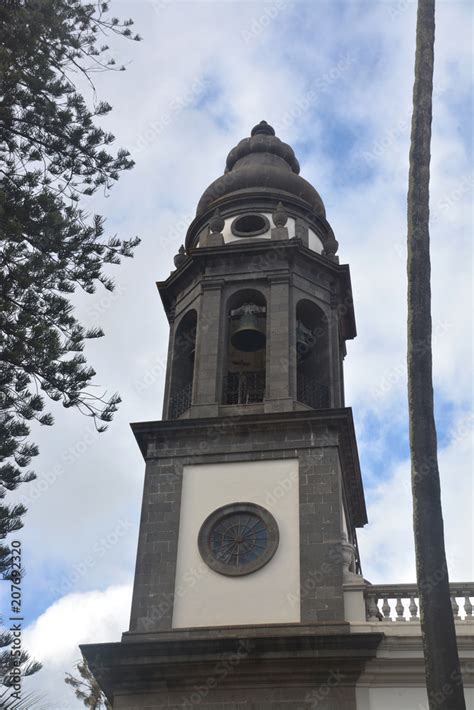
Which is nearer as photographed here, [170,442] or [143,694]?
[143,694]

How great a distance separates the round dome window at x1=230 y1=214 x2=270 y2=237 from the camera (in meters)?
22.0

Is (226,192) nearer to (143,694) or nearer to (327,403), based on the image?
(327,403)

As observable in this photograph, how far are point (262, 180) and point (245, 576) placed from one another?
10.4 m

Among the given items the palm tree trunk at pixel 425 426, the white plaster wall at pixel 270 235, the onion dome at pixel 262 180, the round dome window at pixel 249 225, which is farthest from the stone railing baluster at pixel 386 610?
the onion dome at pixel 262 180

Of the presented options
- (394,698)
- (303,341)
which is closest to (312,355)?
(303,341)

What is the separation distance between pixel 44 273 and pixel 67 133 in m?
2.27

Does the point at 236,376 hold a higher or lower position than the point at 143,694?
higher

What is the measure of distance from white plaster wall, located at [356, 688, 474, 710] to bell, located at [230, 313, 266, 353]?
776cm

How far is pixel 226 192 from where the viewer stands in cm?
2348

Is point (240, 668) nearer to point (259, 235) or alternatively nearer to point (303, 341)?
point (303, 341)

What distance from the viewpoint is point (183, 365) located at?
68.8 ft

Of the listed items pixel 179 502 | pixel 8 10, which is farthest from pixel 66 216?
pixel 179 502

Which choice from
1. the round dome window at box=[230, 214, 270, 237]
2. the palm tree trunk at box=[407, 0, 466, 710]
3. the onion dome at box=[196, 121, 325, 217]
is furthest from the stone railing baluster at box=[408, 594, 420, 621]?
the onion dome at box=[196, 121, 325, 217]

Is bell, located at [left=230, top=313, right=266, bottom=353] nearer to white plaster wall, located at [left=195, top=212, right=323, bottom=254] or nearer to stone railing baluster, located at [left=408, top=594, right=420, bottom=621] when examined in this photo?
white plaster wall, located at [left=195, top=212, right=323, bottom=254]
